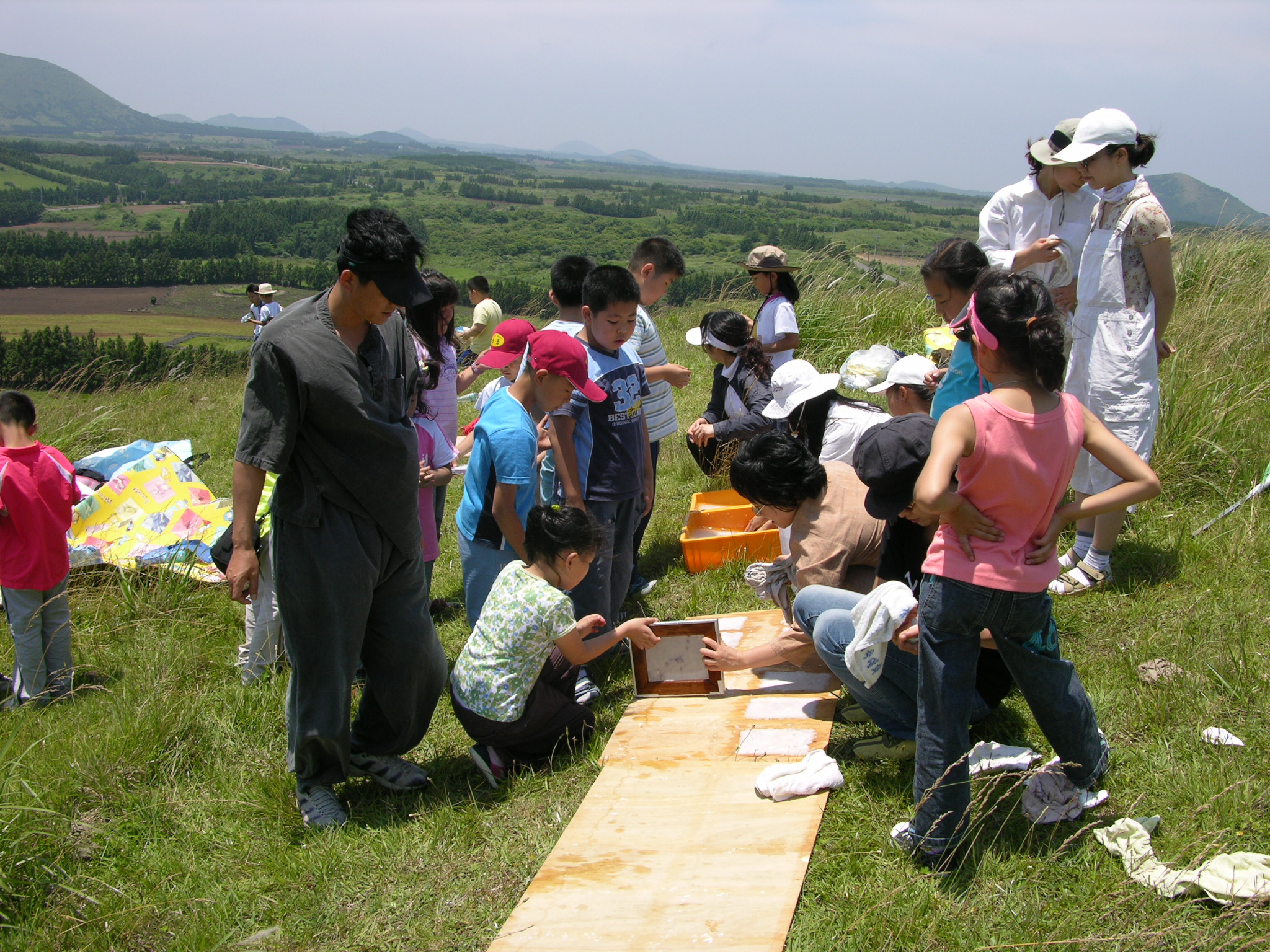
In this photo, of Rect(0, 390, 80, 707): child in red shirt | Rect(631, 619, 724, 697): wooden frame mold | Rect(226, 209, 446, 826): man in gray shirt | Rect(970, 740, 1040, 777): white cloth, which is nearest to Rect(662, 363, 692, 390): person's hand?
Rect(631, 619, 724, 697): wooden frame mold

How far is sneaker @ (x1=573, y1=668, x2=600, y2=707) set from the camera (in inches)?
142

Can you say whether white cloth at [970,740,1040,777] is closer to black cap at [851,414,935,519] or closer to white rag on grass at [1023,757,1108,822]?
white rag on grass at [1023,757,1108,822]

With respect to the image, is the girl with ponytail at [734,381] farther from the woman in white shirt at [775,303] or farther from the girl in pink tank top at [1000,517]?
the girl in pink tank top at [1000,517]

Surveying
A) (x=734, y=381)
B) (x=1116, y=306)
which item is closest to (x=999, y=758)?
(x=1116, y=306)

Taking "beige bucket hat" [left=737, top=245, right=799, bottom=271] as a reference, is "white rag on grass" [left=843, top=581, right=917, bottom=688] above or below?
below

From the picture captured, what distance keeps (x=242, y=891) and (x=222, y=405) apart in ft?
33.7

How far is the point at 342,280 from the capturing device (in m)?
2.56

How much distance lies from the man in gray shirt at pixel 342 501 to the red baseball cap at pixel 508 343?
4.79 ft

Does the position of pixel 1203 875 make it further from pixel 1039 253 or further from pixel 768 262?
pixel 768 262

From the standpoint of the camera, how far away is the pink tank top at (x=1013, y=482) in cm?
210

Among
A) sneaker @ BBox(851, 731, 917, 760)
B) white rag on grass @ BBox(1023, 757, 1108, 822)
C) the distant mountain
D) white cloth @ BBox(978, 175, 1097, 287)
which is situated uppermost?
the distant mountain

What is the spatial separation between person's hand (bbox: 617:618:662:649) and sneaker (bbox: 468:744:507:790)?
64 cm

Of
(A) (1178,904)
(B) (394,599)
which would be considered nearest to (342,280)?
(B) (394,599)

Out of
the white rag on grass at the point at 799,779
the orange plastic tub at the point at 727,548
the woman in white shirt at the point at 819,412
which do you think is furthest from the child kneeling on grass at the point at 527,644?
the orange plastic tub at the point at 727,548
